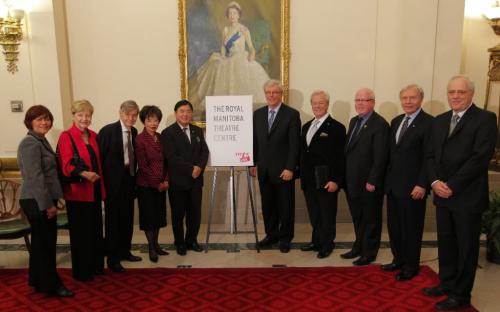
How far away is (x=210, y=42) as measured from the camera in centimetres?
512

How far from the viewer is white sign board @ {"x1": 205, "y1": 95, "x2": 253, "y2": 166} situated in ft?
13.6

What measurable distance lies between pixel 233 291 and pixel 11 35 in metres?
3.91

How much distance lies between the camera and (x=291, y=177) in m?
4.15

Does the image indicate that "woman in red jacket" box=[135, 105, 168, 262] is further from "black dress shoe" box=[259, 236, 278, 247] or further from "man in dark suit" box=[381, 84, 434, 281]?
"man in dark suit" box=[381, 84, 434, 281]

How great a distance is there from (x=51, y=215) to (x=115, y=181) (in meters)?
0.67

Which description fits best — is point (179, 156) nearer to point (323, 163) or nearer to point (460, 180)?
point (323, 163)

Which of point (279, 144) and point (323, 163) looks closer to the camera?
point (323, 163)

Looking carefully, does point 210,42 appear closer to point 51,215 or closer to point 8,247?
point 51,215

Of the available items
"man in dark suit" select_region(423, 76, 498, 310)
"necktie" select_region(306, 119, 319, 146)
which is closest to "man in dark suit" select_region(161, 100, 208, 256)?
"necktie" select_region(306, 119, 319, 146)

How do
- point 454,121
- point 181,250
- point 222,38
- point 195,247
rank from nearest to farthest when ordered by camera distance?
1. point 454,121
2. point 181,250
3. point 195,247
4. point 222,38

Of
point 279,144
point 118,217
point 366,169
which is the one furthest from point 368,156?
point 118,217

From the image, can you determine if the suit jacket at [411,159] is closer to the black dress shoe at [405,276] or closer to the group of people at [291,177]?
Answer: the group of people at [291,177]

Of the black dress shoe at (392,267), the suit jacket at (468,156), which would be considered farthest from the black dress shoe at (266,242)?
the suit jacket at (468,156)

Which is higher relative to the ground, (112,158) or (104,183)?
(112,158)
